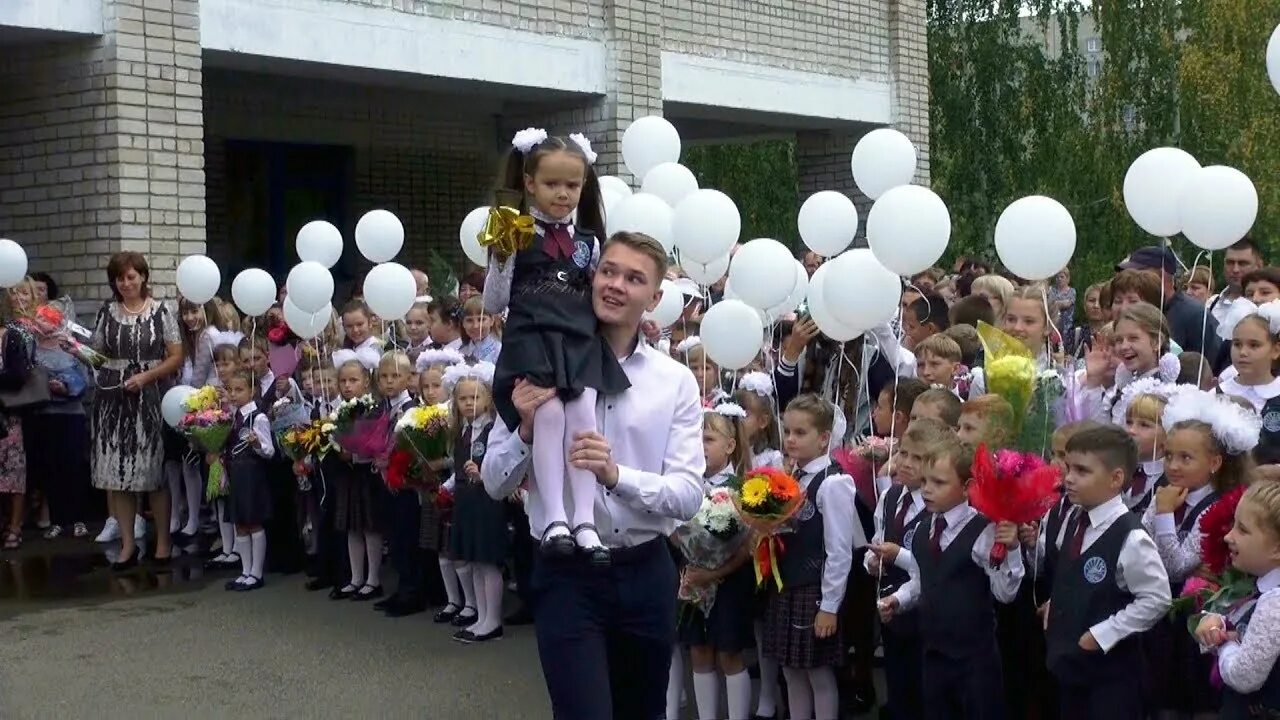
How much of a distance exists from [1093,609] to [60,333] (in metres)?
7.36

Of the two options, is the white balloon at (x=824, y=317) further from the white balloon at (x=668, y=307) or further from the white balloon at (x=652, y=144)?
the white balloon at (x=652, y=144)

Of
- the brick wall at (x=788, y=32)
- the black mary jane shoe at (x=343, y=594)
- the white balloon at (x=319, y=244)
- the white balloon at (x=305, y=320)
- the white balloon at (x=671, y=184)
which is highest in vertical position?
the brick wall at (x=788, y=32)

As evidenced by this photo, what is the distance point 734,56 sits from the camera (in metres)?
15.6

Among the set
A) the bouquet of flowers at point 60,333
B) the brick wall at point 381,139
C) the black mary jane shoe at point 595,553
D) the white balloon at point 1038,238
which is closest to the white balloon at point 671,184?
the white balloon at point 1038,238

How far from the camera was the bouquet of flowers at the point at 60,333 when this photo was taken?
1021 cm

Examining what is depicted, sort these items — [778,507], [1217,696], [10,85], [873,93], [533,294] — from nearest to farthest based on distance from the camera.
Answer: [533,294]
[1217,696]
[778,507]
[10,85]
[873,93]

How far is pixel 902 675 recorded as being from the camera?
20.3 feet

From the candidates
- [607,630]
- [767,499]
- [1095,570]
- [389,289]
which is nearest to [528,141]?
[607,630]

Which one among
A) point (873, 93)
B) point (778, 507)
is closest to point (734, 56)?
point (873, 93)

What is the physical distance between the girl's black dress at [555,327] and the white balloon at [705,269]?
343 cm

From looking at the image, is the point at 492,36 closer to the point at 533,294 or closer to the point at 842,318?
the point at 842,318

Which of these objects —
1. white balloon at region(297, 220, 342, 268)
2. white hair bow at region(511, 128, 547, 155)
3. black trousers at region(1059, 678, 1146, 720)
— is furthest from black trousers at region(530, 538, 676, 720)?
white balloon at region(297, 220, 342, 268)

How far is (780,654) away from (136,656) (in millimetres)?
3546

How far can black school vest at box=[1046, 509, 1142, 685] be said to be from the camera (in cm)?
505
